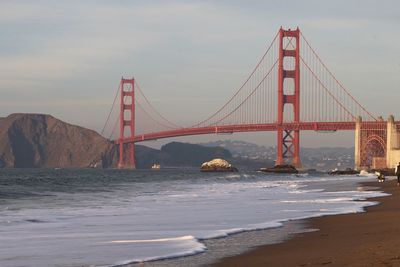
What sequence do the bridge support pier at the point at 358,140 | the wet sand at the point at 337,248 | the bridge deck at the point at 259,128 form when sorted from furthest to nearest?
the bridge support pier at the point at 358,140, the bridge deck at the point at 259,128, the wet sand at the point at 337,248

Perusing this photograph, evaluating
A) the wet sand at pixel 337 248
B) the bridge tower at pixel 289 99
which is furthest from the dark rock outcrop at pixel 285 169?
the wet sand at pixel 337 248

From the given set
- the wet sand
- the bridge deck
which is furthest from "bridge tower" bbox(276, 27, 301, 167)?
the wet sand

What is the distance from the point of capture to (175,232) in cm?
1553

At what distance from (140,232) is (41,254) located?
12.0 ft

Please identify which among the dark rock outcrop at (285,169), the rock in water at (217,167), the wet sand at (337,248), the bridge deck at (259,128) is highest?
the bridge deck at (259,128)

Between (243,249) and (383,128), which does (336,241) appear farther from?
(383,128)

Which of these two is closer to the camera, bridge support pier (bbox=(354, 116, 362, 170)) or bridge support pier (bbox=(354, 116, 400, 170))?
bridge support pier (bbox=(354, 116, 362, 170))

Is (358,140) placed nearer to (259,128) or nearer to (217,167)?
(259,128)

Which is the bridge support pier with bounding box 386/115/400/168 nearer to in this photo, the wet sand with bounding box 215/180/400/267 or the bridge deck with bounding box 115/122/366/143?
the bridge deck with bounding box 115/122/366/143

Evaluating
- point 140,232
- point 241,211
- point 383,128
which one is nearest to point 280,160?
point 383,128

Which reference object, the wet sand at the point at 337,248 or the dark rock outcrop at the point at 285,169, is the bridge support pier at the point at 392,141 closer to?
the dark rock outcrop at the point at 285,169

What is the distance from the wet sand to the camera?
10289 millimetres

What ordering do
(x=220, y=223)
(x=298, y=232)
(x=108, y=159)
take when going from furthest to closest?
(x=108, y=159), (x=220, y=223), (x=298, y=232)

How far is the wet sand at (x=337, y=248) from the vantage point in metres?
10.3
